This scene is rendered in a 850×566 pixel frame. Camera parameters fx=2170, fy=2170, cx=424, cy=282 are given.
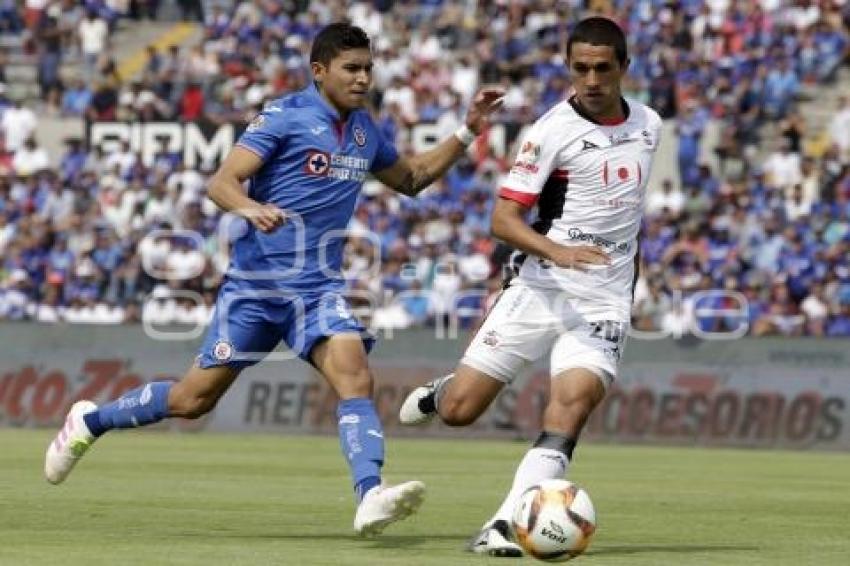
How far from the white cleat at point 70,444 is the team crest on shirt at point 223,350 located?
1129 millimetres

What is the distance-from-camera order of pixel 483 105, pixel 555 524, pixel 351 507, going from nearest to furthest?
pixel 555 524, pixel 483 105, pixel 351 507

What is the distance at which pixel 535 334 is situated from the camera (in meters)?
11.3

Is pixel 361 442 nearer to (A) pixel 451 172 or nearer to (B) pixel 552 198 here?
(B) pixel 552 198

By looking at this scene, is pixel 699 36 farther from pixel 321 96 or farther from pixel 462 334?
pixel 321 96

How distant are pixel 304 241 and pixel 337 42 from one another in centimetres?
109

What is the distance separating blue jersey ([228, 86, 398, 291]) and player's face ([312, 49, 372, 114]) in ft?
0.45

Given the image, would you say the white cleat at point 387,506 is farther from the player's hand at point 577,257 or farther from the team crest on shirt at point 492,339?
A: the player's hand at point 577,257

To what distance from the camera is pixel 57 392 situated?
2794cm

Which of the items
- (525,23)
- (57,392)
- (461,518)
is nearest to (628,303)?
(461,518)

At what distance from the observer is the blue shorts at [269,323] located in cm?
1170

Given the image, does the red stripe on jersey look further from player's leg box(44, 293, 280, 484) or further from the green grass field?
the green grass field

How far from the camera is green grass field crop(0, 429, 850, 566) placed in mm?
10523

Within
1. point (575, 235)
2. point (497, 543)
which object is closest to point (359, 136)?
point (575, 235)

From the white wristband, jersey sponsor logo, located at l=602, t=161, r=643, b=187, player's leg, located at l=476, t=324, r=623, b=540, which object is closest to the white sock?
player's leg, located at l=476, t=324, r=623, b=540
